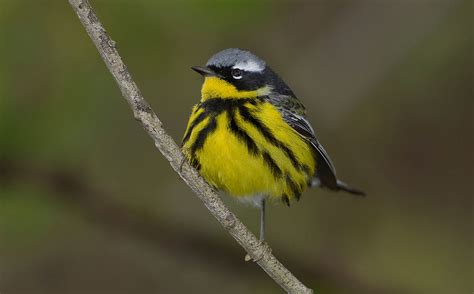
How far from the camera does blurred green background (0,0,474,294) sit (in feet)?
19.5

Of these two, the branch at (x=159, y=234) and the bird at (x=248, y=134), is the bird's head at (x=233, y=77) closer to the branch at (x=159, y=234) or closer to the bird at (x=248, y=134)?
the bird at (x=248, y=134)

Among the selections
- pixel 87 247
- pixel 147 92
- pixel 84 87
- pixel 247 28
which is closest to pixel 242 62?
pixel 247 28

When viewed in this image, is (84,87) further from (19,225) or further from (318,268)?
(318,268)

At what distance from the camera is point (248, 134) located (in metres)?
4.54

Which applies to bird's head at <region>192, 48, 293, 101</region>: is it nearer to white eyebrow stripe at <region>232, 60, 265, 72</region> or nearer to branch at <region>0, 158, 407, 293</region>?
white eyebrow stripe at <region>232, 60, 265, 72</region>

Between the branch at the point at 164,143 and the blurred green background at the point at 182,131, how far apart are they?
2.00m

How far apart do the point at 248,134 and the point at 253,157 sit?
0.13 m

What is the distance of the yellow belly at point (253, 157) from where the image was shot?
450cm

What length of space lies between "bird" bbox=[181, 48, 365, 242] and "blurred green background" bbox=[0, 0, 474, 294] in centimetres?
92

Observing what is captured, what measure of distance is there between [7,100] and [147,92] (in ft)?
4.87

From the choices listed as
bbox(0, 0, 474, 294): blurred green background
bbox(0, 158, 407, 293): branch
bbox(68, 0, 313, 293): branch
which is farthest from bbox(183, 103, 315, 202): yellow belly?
bbox(0, 158, 407, 293): branch

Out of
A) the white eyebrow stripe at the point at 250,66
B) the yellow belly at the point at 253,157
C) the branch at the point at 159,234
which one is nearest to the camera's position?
the yellow belly at the point at 253,157

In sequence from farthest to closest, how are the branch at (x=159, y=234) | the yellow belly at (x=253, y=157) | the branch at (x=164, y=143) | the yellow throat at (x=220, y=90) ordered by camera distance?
the branch at (x=159, y=234) < the yellow throat at (x=220, y=90) < the yellow belly at (x=253, y=157) < the branch at (x=164, y=143)

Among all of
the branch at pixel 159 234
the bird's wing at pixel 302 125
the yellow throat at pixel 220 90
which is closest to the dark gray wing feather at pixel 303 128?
the bird's wing at pixel 302 125
